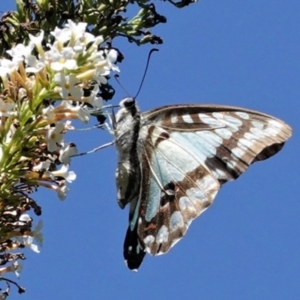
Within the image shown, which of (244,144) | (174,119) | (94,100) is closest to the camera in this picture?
(94,100)

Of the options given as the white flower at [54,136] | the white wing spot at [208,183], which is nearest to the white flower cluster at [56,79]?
the white flower at [54,136]

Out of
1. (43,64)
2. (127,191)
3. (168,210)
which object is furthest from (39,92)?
(168,210)

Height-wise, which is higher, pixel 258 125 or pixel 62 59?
pixel 258 125

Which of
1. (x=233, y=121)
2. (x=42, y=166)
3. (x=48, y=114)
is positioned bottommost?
(x=42, y=166)

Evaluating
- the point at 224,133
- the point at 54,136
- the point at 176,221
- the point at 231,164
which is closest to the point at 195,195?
the point at 176,221

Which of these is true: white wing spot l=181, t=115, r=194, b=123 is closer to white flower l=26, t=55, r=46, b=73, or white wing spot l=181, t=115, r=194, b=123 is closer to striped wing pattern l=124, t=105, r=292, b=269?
striped wing pattern l=124, t=105, r=292, b=269

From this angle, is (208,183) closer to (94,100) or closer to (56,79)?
(94,100)

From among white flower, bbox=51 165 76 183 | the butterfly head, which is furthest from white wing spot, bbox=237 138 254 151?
white flower, bbox=51 165 76 183

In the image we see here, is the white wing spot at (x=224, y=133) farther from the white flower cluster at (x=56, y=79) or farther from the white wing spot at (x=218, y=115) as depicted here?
the white flower cluster at (x=56, y=79)
